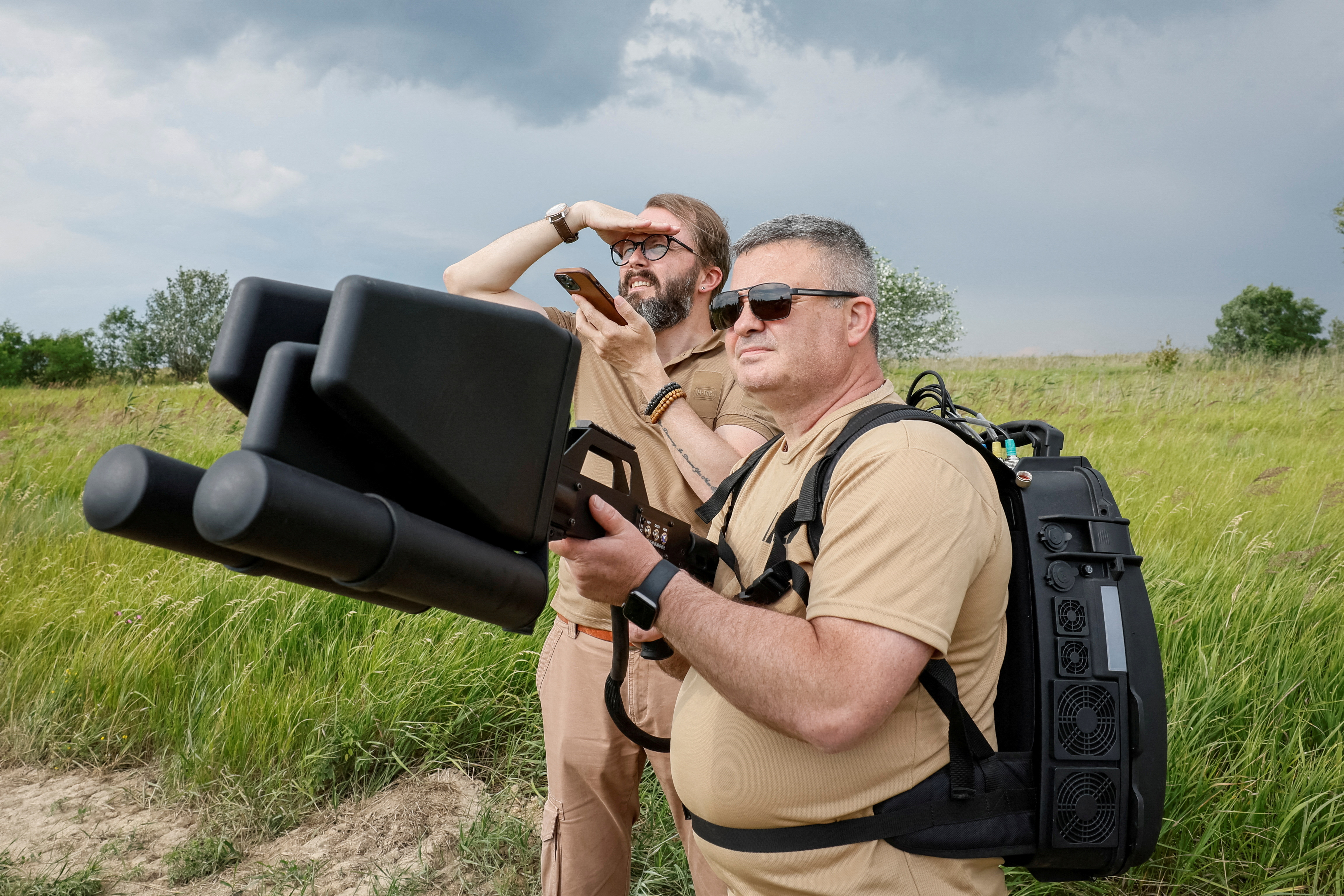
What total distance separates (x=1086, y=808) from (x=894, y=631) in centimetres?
65

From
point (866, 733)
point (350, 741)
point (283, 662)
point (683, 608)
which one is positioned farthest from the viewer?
point (283, 662)

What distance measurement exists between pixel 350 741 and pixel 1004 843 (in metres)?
2.90

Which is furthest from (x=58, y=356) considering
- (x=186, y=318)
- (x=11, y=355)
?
(x=186, y=318)

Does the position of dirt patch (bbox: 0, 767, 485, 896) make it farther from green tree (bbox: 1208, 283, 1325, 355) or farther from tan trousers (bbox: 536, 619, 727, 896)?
green tree (bbox: 1208, 283, 1325, 355)

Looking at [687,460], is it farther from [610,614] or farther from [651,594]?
[651,594]

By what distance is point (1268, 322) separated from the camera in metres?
45.0

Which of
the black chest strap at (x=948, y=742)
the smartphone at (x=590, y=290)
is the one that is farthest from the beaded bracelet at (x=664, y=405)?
the black chest strap at (x=948, y=742)

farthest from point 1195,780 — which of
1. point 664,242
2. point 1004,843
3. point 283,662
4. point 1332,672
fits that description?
point 283,662

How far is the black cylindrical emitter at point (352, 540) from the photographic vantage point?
0.88m

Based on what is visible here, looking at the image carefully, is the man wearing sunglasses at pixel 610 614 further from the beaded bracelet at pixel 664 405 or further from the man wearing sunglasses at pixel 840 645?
the man wearing sunglasses at pixel 840 645

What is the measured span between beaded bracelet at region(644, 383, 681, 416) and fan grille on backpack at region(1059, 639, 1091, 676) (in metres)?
1.37

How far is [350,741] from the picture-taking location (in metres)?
3.47

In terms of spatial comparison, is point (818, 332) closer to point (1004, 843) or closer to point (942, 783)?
point (942, 783)

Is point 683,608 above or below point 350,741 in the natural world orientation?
above
